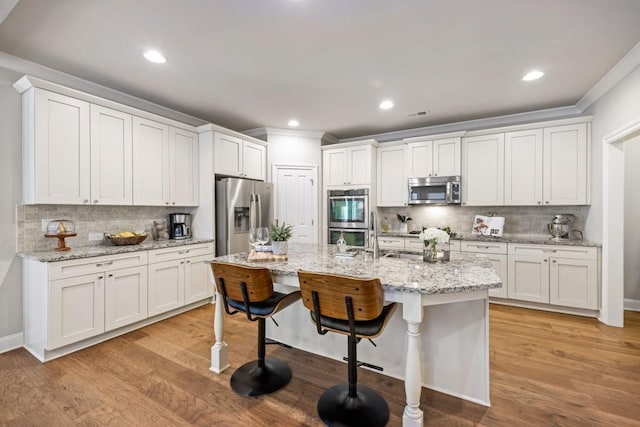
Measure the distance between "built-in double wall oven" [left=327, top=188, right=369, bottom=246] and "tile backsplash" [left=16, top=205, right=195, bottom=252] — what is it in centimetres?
243

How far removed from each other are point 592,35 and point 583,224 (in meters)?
2.60

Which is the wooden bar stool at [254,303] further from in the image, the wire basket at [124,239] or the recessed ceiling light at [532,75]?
the recessed ceiling light at [532,75]

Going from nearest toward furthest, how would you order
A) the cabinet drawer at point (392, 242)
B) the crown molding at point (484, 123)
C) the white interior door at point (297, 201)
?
the crown molding at point (484, 123)
the cabinet drawer at point (392, 242)
the white interior door at point (297, 201)

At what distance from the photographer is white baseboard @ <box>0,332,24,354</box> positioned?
2.55 meters

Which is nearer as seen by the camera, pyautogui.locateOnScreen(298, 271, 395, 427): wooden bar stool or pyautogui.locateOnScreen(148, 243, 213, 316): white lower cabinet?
pyautogui.locateOnScreen(298, 271, 395, 427): wooden bar stool

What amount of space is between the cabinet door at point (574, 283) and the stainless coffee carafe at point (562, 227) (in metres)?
0.48

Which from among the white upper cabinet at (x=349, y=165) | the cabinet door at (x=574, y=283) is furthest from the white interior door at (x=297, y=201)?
the cabinet door at (x=574, y=283)

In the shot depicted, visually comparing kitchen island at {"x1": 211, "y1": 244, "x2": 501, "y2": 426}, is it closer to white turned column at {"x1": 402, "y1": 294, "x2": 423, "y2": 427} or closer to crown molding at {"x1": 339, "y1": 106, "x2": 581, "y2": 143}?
white turned column at {"x1": 402, "y1": 294, "x2": 423, "y2": 427}

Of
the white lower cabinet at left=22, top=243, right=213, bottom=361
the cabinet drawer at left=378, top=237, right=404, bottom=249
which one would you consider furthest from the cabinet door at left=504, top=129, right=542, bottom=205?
the white lower cabinet at left=22, top=243, right=213, bottom=361

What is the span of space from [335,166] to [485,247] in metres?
2.58

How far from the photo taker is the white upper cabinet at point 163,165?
3330 mm

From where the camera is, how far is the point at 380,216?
5156 mm

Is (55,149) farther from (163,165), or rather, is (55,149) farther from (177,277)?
(177,277)

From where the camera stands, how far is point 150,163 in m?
3.44
